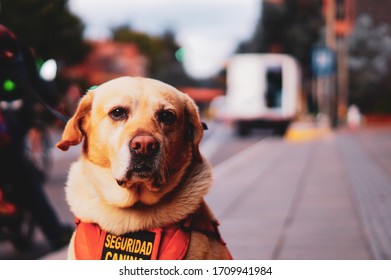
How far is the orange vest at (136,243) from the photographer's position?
287 cm

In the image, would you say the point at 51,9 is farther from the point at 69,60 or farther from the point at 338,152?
the point at 338,152

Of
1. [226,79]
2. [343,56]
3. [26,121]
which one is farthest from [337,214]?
[343,56]

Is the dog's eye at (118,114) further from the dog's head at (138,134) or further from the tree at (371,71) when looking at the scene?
the tree at (371,71)

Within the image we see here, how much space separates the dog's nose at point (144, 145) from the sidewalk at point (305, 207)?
8.87 ft

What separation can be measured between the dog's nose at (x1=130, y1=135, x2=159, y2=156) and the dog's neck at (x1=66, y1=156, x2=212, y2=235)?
27 centimetres

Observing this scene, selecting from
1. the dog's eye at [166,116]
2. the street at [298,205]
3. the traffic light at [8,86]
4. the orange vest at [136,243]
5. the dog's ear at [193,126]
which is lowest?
the street at [298,205]

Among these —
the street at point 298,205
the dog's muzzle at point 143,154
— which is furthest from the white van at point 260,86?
the dog's muzzle at point 143,154

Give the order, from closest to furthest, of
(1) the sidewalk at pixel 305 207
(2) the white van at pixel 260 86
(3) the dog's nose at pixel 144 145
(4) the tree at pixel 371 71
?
(3) the dog's nose at pixel 144 145 → (1) the sidewalk at pixel 305 207 → (2) the white van at pixel 260 86 → (4) the tree at pixel 371 71

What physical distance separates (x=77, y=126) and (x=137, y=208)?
0.40 metres

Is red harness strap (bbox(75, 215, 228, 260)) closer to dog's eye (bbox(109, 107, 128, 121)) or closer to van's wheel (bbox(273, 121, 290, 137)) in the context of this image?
dog's eye (bbox(109, 107, 128, 121))

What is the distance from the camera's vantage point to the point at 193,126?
9.62 feet

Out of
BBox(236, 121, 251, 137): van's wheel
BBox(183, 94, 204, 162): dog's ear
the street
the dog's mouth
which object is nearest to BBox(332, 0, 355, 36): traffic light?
BBox(236, 121, 251, 137): van's wheel

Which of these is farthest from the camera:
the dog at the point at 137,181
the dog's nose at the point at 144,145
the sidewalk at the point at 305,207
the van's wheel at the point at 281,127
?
the van's wheel at the point at 281,127

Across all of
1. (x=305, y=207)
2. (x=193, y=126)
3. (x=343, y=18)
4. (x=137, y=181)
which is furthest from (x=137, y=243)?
(x=343, y=18)
